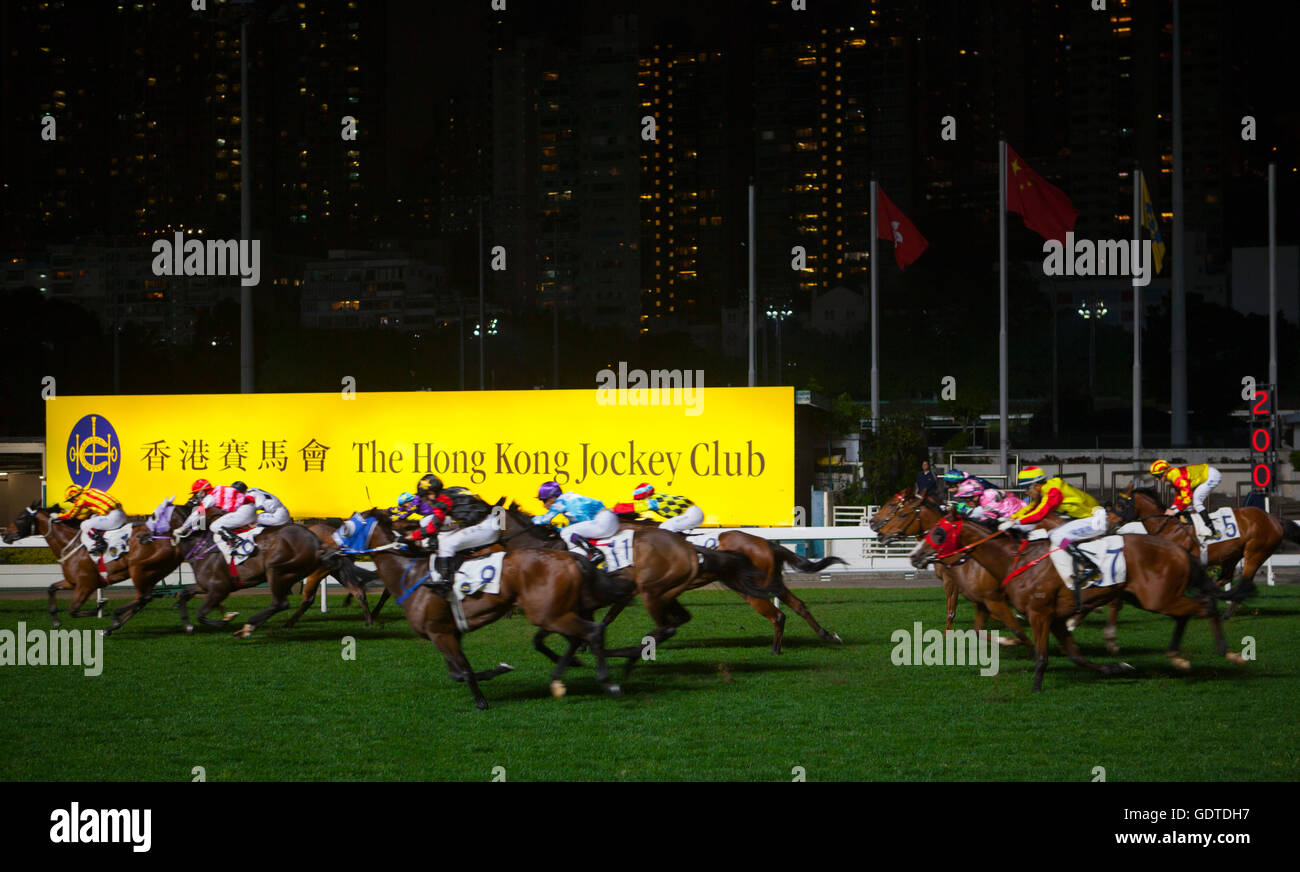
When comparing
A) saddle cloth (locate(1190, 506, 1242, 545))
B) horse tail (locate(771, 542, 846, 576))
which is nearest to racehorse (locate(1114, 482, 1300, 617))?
saddle cloth (locate(1190, 506, 1242, 545))

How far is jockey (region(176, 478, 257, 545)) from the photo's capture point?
12.2 m

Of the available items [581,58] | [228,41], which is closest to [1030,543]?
[581,58]

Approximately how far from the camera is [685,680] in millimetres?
9578

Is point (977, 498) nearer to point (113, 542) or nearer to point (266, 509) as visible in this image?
point (266, 509)

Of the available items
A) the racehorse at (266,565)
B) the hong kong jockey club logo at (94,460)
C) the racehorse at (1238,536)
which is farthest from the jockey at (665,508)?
the hong kong jockey club logo at (94,460)

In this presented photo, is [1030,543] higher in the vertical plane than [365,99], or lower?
lower

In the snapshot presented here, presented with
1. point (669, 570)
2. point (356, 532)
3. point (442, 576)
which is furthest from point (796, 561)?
point (356, 532)

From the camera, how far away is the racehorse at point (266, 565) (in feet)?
40.0

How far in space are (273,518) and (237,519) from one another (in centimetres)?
36

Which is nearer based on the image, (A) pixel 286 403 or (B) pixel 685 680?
(B) pixel 685 680

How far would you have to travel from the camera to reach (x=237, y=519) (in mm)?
12203

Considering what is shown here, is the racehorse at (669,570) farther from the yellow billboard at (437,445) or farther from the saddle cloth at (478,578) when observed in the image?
the yellow billboard at (437,445)

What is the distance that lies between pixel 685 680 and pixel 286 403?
491 inches
